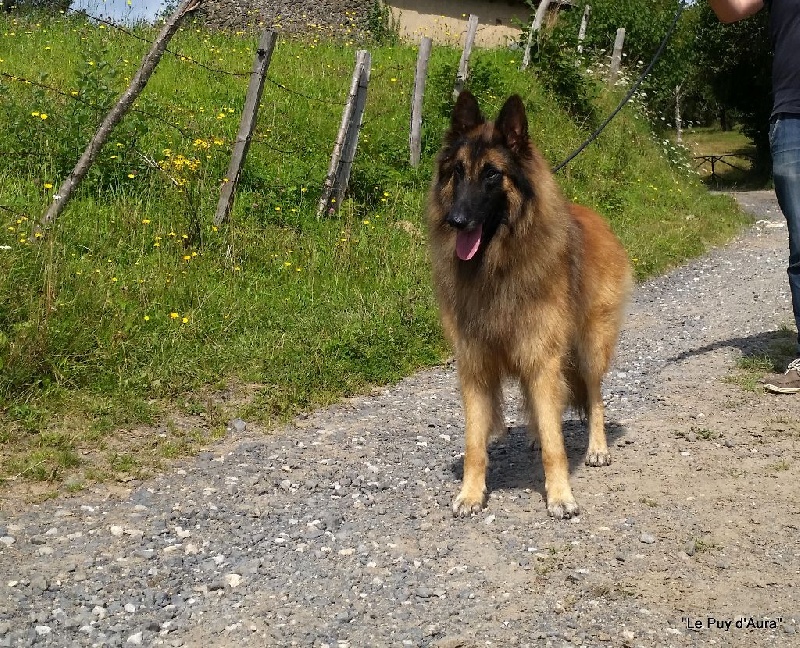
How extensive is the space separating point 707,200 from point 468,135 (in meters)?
13.5

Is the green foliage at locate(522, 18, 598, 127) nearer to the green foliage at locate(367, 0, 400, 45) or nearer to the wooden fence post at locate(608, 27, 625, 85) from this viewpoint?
the wooden fence post at locate(608, 27, 625, 85)

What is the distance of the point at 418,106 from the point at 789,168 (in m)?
6.79

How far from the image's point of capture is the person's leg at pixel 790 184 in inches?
226

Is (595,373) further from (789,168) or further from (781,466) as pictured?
(789,168)

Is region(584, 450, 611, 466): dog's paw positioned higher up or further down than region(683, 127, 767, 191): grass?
further down

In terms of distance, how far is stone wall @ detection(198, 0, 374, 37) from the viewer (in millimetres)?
23203

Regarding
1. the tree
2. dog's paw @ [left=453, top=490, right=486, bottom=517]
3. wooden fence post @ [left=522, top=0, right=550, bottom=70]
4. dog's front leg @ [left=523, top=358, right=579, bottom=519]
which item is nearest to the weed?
dog's front leg @ [left=523, top=358, right=579, bottom=519]

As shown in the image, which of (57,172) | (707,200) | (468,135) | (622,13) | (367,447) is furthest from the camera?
(622,13)

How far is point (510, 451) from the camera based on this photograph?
5.42m

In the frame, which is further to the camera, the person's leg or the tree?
the tree

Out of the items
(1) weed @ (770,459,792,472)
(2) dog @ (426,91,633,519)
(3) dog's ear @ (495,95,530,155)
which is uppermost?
(3) dog's ear @ (495,95,530,155)

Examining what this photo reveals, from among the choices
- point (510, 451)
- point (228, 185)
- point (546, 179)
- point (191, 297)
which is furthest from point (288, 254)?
point (546, 179)

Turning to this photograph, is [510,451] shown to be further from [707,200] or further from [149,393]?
[707,200]

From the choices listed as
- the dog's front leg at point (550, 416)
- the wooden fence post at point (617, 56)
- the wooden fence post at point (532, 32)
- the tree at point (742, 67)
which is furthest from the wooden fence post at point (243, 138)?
the tree at point (742, 67)
